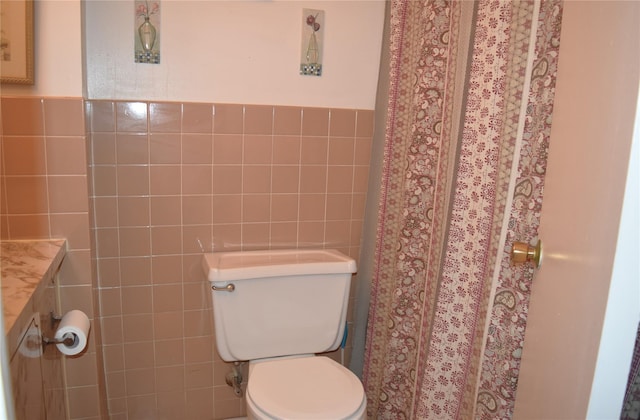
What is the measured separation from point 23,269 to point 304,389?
0.87 meters

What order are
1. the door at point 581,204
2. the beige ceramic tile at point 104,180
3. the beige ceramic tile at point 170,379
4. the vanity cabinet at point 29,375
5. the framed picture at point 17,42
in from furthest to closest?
the beige ceramic tile at point 170,379 → the beige ceramic tile at point 104,180 → the framed picture at point 17,42 → the vanity cabinet at point 29,375 → the door at point 581,204

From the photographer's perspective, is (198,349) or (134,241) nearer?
(134,241)

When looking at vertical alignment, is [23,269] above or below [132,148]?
below

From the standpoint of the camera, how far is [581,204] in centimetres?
75

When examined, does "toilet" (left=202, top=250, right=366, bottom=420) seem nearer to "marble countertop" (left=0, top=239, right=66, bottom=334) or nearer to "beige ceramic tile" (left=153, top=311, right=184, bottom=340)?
"beige ceramic tile" (left=153, top=311, right=184, bottom=340)

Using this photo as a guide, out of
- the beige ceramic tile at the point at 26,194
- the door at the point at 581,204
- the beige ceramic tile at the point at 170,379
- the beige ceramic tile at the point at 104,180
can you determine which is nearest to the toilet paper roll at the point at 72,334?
the beige ceramic tile at the point at 26,194

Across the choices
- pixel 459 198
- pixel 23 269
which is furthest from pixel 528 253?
pixel 23 269

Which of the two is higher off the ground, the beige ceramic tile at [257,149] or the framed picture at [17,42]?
the framed picture at [17,42]

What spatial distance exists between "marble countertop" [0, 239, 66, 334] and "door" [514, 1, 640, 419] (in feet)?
2.99

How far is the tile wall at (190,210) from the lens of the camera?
1.69 m

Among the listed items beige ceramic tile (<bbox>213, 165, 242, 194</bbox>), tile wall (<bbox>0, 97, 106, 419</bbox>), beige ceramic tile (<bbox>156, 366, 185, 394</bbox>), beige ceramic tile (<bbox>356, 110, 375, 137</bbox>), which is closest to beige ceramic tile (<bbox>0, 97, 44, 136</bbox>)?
tile wall (<bbox>0, 97, 106, 419</bbox>)

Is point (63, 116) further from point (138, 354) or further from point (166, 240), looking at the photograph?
point (138, 354)

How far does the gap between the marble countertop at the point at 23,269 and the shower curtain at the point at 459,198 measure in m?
1.08

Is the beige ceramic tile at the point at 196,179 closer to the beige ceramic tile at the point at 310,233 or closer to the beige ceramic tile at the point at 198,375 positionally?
the beige ceramic tile at the point at 310,233
